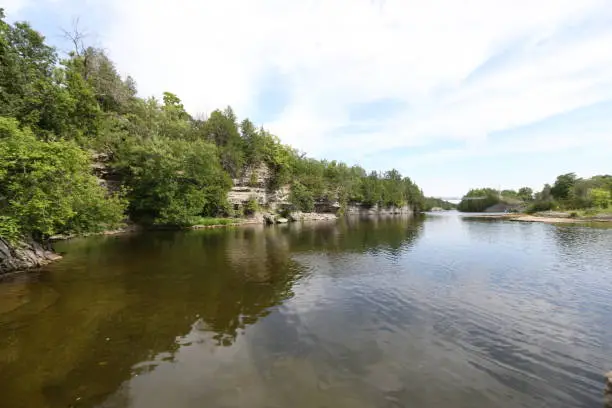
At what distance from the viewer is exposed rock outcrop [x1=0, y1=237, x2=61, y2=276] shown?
15594 millimetres

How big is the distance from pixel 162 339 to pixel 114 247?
2182 centimetres

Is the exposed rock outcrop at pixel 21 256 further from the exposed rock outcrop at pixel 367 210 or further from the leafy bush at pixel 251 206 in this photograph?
the exposed rock outcrop at pixel 367 210

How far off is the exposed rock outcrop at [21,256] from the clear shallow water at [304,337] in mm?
1341

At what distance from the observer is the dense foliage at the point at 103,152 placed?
15891 mm

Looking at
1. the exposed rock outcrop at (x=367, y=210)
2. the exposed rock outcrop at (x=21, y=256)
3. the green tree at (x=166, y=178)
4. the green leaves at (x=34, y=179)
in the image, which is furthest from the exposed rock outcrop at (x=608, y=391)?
the exposed rock outcrop at (x=367, y=210)

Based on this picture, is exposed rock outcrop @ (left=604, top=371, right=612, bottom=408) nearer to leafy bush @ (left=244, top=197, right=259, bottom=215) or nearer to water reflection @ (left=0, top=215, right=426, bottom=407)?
water reflection @ (left=0, top=215, right=426, bottom=407)

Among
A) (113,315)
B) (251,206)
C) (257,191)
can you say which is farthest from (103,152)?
(113,315)

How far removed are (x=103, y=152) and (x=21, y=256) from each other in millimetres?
30937

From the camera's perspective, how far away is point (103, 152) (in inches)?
1655

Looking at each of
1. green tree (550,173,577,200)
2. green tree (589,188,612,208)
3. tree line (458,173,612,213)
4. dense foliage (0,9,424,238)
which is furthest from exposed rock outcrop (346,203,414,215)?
green tree (589,188,612,208)

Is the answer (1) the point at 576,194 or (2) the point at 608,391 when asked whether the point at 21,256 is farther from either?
(1) the point at 576,194

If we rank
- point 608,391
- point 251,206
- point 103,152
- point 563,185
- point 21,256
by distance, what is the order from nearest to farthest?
point 608,391 → point 21,256 → point 103,152 → point 251,206 → point 563,185

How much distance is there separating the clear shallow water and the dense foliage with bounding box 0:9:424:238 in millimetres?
5189

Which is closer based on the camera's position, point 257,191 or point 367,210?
point 257,191
